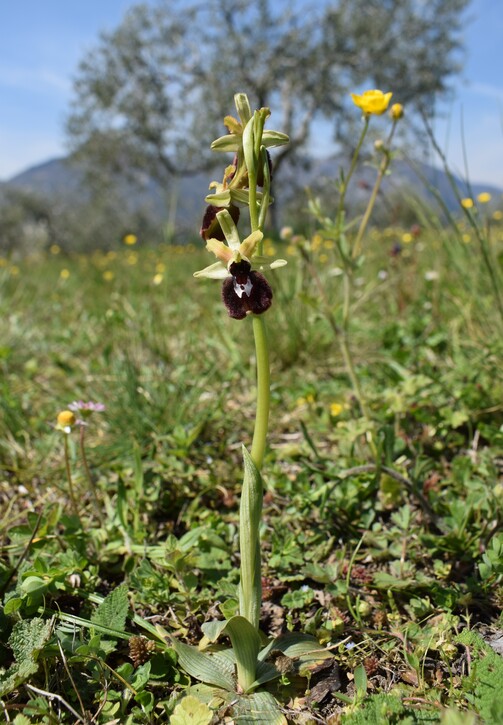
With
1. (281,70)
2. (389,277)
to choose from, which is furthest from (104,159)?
(389,277)

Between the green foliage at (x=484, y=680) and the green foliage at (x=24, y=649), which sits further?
the green foliage at (x=24, y=649)

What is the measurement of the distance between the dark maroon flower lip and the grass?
0.68m

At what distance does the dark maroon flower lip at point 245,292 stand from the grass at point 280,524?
2.22 ft

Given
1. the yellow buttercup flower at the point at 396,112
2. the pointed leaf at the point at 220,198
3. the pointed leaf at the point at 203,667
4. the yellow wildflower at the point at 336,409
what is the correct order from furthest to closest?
1. the yellow wildflower at the point at 336,409
2. the yellow buttercup flower at the point at 396,112
3. the pointed leaf at the point at 203,667
4. the pointed leaf at the point at 220,198

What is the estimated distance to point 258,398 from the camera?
43.9 inches

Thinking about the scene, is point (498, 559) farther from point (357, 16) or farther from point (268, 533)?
point (357, 16)

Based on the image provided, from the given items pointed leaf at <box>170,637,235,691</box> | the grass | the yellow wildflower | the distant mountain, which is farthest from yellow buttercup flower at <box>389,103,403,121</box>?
pointed leaf at <box>170,637,235,691</box>

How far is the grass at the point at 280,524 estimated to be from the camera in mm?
1172

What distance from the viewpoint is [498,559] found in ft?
4.28

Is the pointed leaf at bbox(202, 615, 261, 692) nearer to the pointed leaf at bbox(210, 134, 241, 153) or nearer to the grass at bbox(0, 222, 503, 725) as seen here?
the grass at bbox(0, 222, 503, 725)

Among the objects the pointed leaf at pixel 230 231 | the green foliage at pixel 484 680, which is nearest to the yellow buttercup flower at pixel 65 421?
the pointed leaf at pixel 230 231

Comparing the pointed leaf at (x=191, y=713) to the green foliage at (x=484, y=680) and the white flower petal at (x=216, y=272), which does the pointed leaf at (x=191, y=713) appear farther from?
the white flower petal at (x=216, y=272)

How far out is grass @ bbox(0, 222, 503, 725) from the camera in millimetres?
1172

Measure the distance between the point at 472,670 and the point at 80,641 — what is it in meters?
0.80
